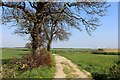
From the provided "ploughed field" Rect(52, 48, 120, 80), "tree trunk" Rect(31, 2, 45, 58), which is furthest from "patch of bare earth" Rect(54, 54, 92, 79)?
"tree trunk" Rect(31, 2, 45, 58)

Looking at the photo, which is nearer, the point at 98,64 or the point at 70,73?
the point at 70,73

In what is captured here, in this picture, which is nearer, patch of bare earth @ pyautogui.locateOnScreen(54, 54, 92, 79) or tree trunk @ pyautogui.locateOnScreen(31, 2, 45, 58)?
patch of bare earth @ pyautogui.locateOnScreen(54, 54, 92, 79)

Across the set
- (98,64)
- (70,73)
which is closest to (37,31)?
(70,73)

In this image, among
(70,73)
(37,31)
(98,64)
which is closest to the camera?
(70,73)

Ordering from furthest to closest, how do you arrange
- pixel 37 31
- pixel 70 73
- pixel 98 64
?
pixel 98 64 → pixel 37 31 → pixel 70 73

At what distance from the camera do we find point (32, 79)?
1466 cm

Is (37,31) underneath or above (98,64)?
above

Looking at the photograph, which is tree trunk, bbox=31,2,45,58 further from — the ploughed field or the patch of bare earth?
the ploughed field

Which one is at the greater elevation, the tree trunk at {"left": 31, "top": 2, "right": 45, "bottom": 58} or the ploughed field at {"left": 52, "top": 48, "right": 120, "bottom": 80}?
the tree trunk at {"left": 31, "top": 2, "right": 45, "bottom": 58}

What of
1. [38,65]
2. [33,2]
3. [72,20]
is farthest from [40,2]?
[38,65]

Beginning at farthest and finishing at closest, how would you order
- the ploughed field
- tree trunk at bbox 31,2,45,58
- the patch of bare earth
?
tree trunk at bbox 31,2,45,58
the patch of bare earth
the ploughed field

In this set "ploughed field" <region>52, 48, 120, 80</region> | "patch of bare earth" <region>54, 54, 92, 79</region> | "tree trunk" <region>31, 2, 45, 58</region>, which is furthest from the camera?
"tree trunk" <region>31, 2, 45, 58</region>

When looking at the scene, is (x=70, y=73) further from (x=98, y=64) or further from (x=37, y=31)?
(x=98, y=64)

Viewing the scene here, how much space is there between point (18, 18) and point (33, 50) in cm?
335
